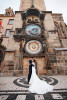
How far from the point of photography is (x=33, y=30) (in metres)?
8.62

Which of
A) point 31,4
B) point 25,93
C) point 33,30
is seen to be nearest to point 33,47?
point 33,30

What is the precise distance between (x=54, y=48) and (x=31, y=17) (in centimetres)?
765

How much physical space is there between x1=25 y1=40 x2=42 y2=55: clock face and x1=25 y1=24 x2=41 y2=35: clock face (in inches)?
63.8

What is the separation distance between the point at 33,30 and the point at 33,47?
2957 millimetres

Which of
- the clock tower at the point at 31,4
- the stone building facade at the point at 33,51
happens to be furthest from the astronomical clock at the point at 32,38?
the clock tower at the point at 31,4

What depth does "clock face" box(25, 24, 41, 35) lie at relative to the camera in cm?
849

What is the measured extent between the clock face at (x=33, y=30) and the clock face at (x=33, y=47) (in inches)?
63.8

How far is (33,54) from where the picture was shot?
7062 millimetres

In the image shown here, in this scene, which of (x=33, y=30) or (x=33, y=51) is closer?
(x=33, y=51)

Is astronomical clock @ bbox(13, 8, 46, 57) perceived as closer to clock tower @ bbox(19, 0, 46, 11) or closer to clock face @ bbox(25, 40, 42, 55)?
clock face @ bbox(25, 40, 42, 55)

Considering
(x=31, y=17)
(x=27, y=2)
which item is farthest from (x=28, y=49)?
(x=27, y=2)

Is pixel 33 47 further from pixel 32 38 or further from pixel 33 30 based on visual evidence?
pixel 33 30

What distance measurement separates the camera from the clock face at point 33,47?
23.6ft

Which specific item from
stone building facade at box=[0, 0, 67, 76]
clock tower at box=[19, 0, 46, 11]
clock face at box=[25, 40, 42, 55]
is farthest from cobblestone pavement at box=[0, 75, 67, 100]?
clock tower at box=[19, 0, 46, 11]
